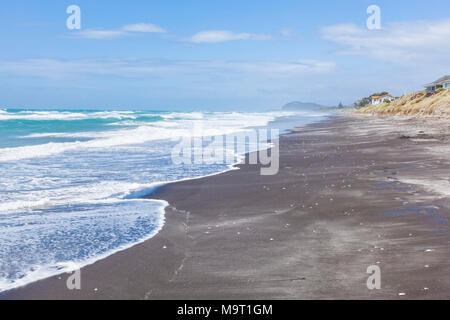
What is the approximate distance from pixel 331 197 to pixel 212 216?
9.15 feet

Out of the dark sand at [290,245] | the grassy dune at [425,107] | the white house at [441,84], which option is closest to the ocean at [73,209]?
the dark sand at [290,245]

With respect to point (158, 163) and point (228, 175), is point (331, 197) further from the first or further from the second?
point (158, 163)

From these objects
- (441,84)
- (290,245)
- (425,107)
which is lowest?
(290,245)

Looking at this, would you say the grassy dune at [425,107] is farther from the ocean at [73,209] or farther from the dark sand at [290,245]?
the dark sand at [290,245]

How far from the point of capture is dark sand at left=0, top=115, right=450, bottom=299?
4.40m

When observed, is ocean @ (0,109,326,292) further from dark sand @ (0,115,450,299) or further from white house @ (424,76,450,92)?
white house @ (424,76,450,92)

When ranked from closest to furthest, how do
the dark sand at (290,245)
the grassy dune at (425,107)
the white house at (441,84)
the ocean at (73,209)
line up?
the dark sand at (290,245)
the ocean at (73,209)
the grassy dune at (425,107)
the white house at (441,84)

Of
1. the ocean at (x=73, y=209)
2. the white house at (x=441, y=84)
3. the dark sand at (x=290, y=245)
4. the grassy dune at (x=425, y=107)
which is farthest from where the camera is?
the white house at (x=441, y=84)

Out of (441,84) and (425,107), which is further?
(441,84)

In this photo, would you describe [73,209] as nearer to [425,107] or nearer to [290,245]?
[290,245]

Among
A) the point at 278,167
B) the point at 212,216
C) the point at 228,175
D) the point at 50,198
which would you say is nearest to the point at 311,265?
the point at 212,216

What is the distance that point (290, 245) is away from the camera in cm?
586

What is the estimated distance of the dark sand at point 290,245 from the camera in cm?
440

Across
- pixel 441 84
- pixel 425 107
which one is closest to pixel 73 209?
pixel 425 107
